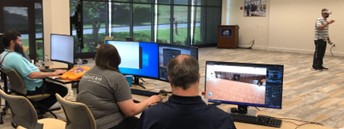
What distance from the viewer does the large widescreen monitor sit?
347cm

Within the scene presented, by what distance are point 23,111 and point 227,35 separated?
11.6m

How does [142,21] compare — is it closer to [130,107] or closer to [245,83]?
[130,107]

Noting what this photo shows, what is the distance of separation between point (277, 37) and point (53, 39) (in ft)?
33.7

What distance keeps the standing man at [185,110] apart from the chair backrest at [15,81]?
8.84 ft

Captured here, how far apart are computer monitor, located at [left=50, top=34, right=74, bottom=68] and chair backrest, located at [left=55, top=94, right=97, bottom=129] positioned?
1927mm

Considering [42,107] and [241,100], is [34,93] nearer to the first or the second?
[42,107]

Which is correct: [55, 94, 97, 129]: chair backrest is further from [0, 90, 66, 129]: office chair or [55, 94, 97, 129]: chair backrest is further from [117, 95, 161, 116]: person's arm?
[0, 90, 66, 129]: office chair

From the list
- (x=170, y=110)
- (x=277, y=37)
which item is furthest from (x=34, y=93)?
(x=277, y=37)

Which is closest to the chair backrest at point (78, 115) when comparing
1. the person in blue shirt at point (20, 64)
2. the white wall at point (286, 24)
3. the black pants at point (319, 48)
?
the person in blue shirt at point (20, 64)

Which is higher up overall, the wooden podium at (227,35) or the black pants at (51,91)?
the wooden podium at (227,35)

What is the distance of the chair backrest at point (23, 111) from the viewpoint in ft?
8.63

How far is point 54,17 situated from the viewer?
21.9 ft

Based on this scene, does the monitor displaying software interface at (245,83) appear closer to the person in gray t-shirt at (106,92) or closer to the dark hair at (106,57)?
the person in gray t-shirt at (106,92)

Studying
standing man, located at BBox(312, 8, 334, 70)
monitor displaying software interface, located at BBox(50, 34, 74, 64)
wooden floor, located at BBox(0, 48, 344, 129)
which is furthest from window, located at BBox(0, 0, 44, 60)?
standing man, located at BBox(312, 8, 334, 70)
